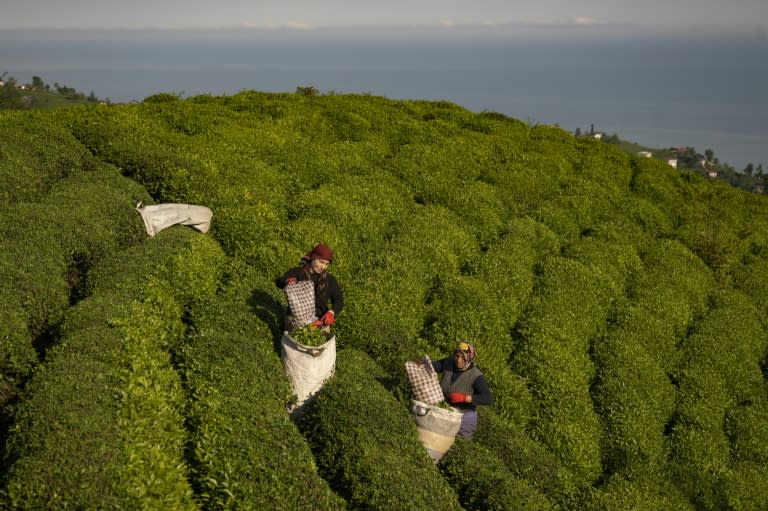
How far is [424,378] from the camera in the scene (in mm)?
10641

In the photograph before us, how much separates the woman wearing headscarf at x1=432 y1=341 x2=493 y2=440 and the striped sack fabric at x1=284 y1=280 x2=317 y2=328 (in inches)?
105

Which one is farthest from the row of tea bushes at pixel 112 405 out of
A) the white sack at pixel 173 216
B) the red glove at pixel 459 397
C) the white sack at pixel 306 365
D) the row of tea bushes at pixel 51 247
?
the red glove at pixel 459 397

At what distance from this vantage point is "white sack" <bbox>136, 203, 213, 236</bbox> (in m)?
15.2

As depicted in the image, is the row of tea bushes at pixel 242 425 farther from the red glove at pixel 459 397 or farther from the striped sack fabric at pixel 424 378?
the red glove at pixel 459 397

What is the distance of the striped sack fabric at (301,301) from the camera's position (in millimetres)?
10927

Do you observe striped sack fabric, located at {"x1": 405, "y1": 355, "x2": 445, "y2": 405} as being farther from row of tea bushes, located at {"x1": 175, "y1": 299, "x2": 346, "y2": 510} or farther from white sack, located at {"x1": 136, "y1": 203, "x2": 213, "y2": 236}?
white sack, located at {"x1": 136, "y1": 203, "x2": 213, "y2": 236}

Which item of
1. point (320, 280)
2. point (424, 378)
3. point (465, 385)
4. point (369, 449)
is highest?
point (320, 280)

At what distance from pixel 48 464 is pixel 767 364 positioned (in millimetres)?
21410

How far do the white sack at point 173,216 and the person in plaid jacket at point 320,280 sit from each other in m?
5.08

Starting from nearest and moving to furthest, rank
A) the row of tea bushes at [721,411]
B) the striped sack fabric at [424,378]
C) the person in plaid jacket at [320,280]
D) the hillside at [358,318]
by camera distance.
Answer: the hillside at [358,318]
the striped sack fabric at [424,378]
the person in plaid jacket at [320,280]
the row of tea bushes at [721,411]

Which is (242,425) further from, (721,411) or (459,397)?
(721,411)

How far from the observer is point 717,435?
1644cm

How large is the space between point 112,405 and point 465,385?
5.75 m

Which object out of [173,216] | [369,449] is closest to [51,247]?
[173,216]
